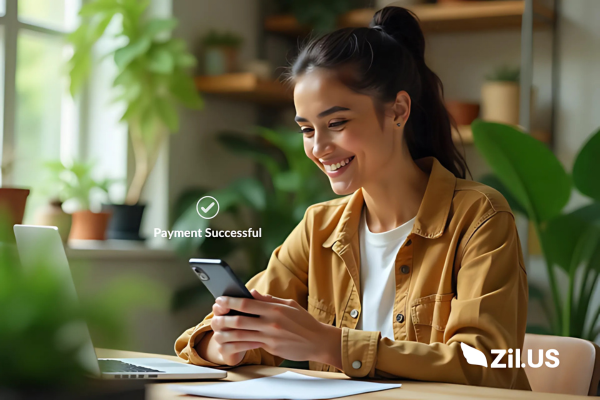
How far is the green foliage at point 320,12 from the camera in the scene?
288 centimetres

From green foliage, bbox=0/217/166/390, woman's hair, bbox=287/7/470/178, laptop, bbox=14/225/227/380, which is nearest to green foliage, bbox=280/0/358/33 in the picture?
woman's hair, bbox=287/7/470/178

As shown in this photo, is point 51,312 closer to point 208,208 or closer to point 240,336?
point 240,336

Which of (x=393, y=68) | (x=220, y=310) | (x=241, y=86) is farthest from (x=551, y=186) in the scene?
(x=220, y=310)

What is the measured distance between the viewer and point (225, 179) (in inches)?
117

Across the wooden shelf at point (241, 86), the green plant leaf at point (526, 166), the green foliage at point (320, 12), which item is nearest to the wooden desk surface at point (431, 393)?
the green plant leaf at point (526, 166)

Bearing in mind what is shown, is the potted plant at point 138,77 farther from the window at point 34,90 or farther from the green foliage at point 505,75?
the green foliage at point 505,75

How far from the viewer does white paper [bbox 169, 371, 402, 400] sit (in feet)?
2.78

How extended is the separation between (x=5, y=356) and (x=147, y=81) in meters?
2.32

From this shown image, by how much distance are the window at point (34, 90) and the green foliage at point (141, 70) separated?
9 cm

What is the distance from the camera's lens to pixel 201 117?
2.84m

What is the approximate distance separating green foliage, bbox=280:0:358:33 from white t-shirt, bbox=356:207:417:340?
1.68m

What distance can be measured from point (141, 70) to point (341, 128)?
142 cm

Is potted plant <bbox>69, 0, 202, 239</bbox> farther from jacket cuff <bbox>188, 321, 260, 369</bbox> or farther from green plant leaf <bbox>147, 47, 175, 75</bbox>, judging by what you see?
jacket cuff <bbox>188, 321, 260, 369</bbox>

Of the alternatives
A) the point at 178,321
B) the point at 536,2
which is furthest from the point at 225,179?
the point at 536,2
